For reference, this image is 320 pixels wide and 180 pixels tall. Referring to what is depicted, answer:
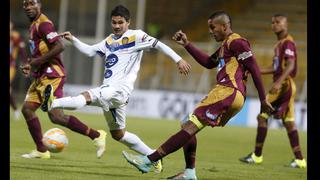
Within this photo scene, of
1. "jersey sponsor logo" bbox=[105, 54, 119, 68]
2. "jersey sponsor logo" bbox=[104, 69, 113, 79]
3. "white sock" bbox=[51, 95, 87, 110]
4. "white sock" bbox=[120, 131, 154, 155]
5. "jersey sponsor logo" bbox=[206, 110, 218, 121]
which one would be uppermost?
"jersey sponsor logo" bbox=[105, 54, 119, 68]

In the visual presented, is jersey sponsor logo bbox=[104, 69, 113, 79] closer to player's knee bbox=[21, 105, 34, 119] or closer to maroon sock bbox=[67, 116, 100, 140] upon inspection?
maroon sock bbox=[67, 116, 100, 140]

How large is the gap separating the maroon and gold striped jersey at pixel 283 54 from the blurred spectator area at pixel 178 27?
12.3 m

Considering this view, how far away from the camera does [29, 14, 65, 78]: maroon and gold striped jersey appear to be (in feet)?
35.1

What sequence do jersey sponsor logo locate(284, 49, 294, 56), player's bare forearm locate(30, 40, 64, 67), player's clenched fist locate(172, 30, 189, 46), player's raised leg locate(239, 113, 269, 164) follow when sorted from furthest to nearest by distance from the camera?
player's raised leg locate(239, 113, 269, 164), jersey sponsor logo locate(284, 49, 294, 56), player's bare forearm locate(30, 40, 64, 67), player's clenched fist locate(172, 30, 189, 46)

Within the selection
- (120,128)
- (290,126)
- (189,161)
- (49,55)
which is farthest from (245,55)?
(290,126)

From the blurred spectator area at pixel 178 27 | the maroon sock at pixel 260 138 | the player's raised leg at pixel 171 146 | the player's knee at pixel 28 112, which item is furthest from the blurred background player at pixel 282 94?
the blurred spectator area at pixel 178 27

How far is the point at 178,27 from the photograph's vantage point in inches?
1214

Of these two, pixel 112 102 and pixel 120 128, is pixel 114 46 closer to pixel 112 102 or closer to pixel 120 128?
pixel 112 102

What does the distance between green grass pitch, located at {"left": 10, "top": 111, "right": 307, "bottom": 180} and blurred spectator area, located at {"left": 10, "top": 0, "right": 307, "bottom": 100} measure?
25.5ft

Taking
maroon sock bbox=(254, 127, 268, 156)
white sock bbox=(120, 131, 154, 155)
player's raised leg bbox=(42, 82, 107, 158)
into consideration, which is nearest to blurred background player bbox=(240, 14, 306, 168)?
maroon sock bbox=(254, 127, 268, 156)

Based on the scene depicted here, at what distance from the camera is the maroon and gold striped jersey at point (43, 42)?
1070 centimetres

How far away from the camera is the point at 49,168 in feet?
31.3
